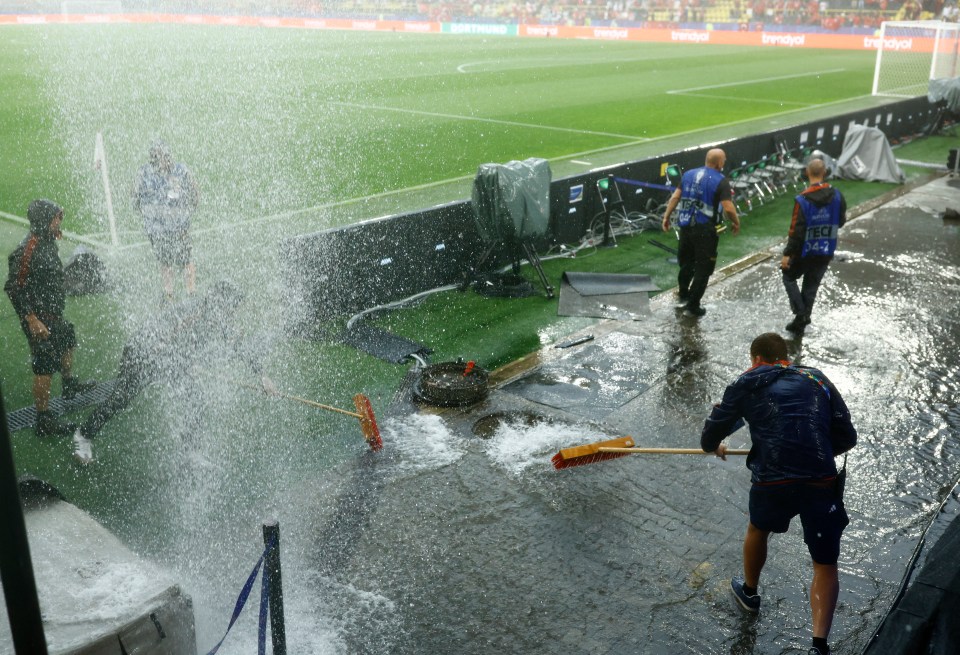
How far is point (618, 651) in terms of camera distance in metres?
4.82

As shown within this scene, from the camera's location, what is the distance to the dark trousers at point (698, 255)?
9.73 m

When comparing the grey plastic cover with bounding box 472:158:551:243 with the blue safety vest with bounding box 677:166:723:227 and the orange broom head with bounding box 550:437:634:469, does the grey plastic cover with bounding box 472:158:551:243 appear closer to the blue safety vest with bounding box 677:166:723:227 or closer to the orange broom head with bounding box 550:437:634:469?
the blue safety vest with bounding box 677:166:723:227

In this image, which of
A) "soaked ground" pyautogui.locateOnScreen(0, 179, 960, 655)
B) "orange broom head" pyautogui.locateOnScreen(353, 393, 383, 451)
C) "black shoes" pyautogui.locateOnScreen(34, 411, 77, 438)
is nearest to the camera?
"soaked ground" pyautogui.locateOnScreen(0, 179, 960, 655)

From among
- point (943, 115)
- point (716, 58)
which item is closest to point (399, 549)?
point (943, 115)

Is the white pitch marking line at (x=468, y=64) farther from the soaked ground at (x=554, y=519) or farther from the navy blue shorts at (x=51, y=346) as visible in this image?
the navy blue shorts at (x=51, y=346)

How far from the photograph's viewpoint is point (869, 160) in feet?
59.7

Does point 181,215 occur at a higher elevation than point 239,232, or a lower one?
higher

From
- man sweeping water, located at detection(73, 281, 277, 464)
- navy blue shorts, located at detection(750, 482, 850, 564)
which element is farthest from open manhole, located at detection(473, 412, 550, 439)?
navy blue shorts, located at detection(750, 482, 850, 564)

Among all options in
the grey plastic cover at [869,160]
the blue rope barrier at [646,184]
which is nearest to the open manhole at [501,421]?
the blue rope barrier at [646,184]

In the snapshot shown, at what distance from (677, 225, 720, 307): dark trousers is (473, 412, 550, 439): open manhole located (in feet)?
10.9

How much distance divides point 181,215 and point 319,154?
10.1 metres

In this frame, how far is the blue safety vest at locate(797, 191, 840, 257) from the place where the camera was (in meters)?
9.05

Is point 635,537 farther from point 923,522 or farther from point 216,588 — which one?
point 216,588

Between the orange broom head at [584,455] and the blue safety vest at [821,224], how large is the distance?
13.6ft
